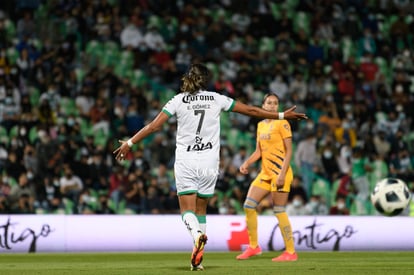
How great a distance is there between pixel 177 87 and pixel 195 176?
509 inches

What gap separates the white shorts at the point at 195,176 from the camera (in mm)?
11039

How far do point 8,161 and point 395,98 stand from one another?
10.0 metres

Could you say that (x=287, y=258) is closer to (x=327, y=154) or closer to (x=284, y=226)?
(x=284, y=226)

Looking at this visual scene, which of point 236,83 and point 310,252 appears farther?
point 236,83

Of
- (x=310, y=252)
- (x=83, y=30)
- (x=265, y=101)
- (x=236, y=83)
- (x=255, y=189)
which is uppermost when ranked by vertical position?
(x=83, y=30)

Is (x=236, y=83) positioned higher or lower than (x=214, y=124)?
higher

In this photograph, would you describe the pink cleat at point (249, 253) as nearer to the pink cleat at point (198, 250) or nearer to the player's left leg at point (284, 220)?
the player's left leg at point (284, 220)

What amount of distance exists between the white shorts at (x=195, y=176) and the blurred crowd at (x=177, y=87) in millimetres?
8575

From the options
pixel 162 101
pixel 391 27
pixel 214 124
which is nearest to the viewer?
pixel 214 124

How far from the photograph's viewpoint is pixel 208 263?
12609mm

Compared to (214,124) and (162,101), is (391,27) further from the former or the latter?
(214,124)

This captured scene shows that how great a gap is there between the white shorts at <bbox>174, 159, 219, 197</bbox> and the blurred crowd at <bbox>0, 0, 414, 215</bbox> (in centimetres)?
858

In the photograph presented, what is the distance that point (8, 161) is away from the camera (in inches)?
788

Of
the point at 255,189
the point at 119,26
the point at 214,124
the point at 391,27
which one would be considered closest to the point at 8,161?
the point at 119,26
